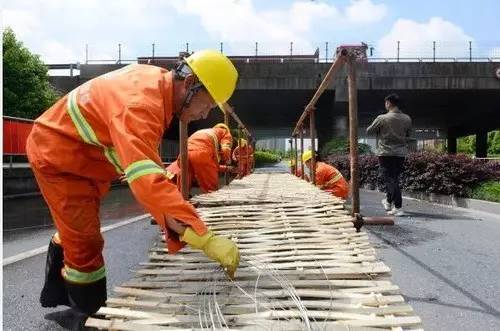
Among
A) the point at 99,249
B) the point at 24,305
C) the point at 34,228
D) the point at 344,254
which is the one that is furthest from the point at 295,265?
the point at 34,228

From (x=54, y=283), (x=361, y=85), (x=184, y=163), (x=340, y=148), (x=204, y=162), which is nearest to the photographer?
(x=54, y=283)

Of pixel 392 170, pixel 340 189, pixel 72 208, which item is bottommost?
pixel 340 189

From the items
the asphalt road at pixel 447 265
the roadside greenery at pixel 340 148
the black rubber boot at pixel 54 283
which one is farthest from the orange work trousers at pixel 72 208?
the roadside greenery at pixel 340 148

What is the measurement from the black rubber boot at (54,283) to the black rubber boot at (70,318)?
0.12m

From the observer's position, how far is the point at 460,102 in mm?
27016

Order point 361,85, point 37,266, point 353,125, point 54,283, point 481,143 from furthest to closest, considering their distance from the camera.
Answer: point 481,143, point 361,85, point 37,266, point 353,125, point 54,283

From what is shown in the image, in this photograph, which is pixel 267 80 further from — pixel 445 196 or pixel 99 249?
pixel 99 249

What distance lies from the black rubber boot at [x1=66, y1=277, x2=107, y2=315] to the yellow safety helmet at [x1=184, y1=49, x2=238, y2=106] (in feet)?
4.48

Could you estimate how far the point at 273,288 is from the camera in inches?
86.2

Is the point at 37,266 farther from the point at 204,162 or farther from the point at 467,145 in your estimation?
the point at 467,145

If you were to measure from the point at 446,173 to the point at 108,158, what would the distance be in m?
9.04

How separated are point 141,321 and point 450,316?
224cm

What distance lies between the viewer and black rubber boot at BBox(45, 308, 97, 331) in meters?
3.03

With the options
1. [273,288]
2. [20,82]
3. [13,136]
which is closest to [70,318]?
[273,288]
